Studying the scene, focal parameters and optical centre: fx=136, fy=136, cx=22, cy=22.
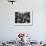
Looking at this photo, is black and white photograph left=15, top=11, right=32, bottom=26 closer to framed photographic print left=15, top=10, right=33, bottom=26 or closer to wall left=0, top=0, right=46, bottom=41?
framed photographic print left=15, top=10, right=33, bottom=26

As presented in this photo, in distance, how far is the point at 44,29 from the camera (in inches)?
189

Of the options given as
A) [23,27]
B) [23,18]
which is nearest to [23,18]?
[23,18]

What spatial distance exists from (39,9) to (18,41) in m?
1.48

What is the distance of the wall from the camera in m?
4.80

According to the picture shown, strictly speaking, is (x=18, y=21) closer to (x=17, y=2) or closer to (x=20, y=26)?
(x=20, y=26)

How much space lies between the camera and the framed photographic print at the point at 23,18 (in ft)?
15.9

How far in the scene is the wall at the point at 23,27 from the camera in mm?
4805

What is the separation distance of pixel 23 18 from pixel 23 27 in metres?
0.32

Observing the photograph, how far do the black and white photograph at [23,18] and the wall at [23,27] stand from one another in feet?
0.47

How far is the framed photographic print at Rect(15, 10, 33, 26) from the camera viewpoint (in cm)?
483

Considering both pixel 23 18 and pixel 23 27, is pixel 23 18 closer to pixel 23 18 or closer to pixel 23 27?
pixel 23 18

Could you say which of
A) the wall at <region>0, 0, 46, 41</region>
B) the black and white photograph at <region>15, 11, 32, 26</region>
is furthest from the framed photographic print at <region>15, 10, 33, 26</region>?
the wall at <region>0, 0, 46, 41</region>

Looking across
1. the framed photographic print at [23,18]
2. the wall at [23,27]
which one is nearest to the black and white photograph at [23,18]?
the framed photographic print at [23,18]

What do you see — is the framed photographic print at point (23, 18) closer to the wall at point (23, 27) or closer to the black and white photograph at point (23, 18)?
the black and white photograph at point (23, 18)
